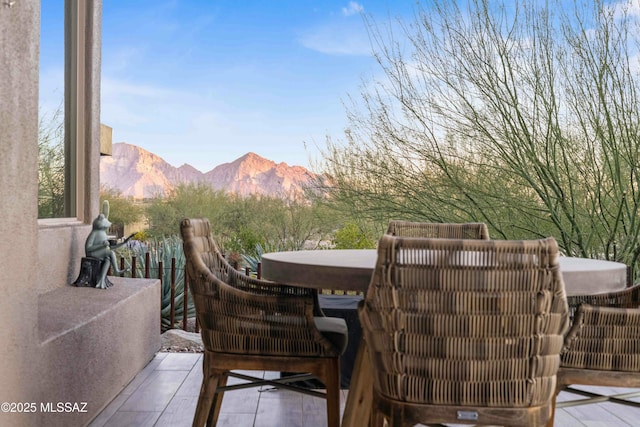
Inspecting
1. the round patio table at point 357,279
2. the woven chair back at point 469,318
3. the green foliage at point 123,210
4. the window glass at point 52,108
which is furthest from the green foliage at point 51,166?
the green foliage at point 123,210

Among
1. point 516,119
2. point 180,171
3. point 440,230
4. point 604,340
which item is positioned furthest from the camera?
point 180,171

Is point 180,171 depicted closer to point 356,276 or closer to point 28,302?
point 28,302

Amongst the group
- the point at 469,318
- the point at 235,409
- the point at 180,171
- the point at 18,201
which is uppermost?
the point at 180,171

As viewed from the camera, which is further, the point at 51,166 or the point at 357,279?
the point at 51,166

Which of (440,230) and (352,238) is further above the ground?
(440,230)

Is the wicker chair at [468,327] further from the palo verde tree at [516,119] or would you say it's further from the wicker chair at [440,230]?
the palo verde tree at [516,119]

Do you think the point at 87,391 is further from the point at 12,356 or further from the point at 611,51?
the point at 611,51

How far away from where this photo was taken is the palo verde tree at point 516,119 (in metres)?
4.22

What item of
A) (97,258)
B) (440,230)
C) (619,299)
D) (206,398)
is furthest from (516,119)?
(206,398)

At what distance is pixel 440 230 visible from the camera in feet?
10.2

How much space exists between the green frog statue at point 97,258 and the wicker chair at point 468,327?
2307mm

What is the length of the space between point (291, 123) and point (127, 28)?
7431 mm

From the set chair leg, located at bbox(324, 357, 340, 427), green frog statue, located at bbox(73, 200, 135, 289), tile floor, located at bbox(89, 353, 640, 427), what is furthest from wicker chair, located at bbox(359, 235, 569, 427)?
green frog statue, located at bbox(73, 200, 135, 289)

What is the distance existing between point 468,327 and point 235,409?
1797mm
